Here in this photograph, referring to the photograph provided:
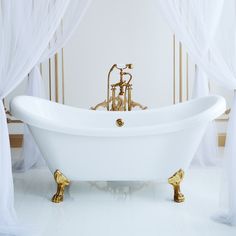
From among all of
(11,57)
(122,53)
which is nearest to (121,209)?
(11,57)

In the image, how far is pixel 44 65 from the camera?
195 inches

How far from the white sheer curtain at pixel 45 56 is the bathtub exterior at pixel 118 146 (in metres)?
0.58

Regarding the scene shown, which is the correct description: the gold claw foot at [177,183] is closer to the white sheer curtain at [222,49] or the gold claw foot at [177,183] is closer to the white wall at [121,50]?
the white sheer curtain at [222,49]

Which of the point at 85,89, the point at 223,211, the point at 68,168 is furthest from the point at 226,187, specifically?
the point at 85,89

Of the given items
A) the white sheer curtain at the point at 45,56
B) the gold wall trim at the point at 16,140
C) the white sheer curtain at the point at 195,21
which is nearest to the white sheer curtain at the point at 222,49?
the white sheer curtain at the point at 195,21

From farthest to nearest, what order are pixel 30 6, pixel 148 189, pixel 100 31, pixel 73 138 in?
1. pixel 100 31
2. pixel 148 189
3. pixel 73 138
4. pixel 30 6

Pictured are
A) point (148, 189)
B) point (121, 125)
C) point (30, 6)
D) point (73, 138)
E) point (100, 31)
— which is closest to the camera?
point (30, 6)

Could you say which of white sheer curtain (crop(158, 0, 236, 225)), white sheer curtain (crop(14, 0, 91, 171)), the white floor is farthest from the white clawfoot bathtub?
white sheer curtain (crop(14, 0, 91, 171))

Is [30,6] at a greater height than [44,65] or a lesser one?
greater

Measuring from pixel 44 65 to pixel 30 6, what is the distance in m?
2.04

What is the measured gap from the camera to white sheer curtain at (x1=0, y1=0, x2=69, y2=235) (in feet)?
9.04

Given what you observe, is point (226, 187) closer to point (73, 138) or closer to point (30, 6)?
point (73, 138)

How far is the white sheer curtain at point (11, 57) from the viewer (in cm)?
275

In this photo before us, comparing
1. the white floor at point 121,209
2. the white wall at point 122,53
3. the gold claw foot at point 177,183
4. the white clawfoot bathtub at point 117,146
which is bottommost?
the white floor at point 121,209
